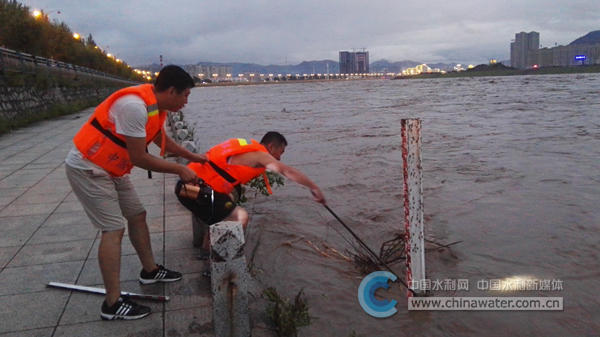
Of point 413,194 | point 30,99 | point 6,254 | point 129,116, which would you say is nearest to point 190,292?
point 129,116

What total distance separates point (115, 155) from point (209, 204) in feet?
2.78

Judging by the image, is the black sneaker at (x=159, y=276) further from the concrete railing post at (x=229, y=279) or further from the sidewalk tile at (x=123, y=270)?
the concrete railing post at (x=229, y=279)

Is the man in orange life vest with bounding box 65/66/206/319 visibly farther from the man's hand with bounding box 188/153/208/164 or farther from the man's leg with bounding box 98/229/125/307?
the man's hand with bounding box 188/153/208/164

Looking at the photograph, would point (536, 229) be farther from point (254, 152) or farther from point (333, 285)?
point (254, 152)

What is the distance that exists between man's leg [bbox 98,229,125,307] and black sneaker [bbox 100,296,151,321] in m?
0.04

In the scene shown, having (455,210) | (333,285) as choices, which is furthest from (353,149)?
(333,285)

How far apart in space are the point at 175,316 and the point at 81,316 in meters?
0.68

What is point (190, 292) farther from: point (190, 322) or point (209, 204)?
point (209, 204)

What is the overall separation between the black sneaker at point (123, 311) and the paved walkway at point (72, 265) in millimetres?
44

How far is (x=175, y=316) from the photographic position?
11.0 ft

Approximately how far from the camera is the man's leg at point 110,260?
3.20 m

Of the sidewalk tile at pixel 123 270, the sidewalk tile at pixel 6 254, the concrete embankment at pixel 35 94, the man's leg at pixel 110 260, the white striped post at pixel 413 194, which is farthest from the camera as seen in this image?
the concrete embankment at pixel 35 94

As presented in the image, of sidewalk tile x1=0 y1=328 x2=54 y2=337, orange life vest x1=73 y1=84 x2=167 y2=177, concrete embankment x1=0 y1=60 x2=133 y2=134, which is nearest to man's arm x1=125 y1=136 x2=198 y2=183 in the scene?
orange life vest x1=73 y1=84 x2=167 y2=177

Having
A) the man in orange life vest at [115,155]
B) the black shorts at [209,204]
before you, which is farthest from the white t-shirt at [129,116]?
the black shorts at [209,204]
